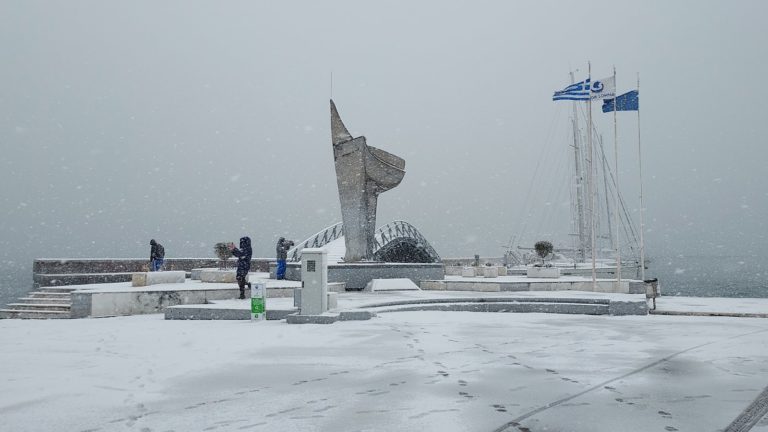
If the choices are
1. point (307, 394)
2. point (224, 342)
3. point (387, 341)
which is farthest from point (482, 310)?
point (307, 394)

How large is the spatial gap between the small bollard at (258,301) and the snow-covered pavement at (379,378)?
987 millimetres

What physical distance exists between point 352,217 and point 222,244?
8657 mm

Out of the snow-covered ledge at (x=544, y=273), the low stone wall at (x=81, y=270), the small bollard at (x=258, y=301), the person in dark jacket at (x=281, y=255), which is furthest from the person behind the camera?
the snow-covered ledge at (x=544, y=273)

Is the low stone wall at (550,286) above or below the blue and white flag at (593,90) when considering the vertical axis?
below

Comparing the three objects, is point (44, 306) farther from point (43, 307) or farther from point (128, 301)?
point (128, 301)

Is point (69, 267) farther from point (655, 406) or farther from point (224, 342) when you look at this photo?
point (655, 406)

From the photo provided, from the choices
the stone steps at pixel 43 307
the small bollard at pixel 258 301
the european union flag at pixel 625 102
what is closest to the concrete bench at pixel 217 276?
the stone steps at pixel 43 307

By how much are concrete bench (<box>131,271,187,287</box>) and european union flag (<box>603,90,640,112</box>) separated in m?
16.7

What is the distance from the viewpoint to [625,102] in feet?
69.8

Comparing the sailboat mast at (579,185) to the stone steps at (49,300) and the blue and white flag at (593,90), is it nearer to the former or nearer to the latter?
the blue and white flag at (593,90)

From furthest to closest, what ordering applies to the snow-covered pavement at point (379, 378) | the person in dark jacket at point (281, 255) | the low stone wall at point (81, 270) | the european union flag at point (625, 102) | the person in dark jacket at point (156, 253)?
the low stone wall at point (81, 270)
the person in dark jacket at point (156, 253)
the person in dark jacket at point (281, 255)
the european union flag at point (625, 102)
the snow-covered pavement at point (379, 378)

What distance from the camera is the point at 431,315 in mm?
14250

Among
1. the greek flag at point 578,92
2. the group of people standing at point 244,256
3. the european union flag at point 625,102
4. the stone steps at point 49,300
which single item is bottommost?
the stone steps at point 49,300

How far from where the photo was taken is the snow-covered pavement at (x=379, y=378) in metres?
4.89
